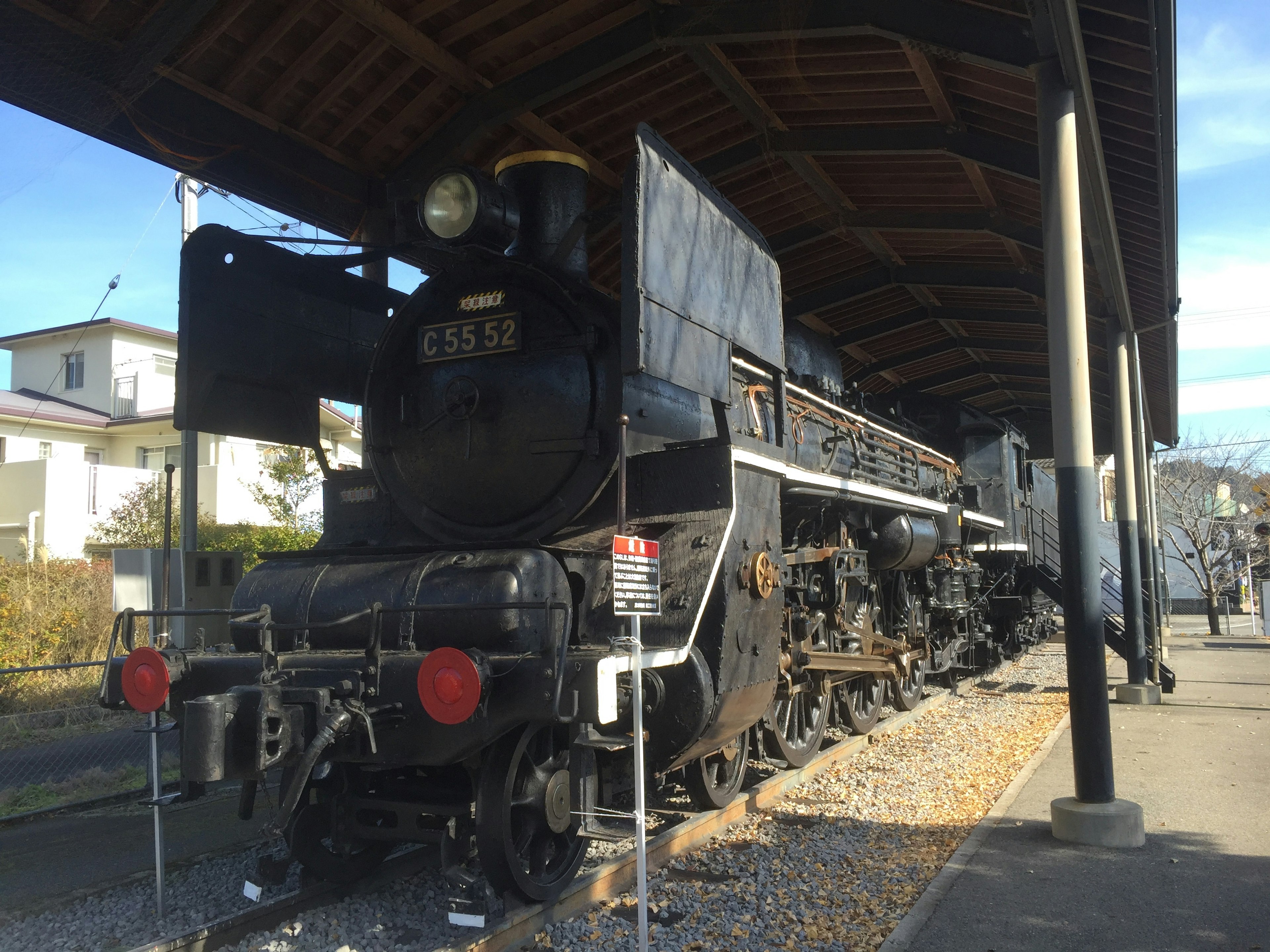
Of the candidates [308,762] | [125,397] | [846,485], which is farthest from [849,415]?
[125,397]

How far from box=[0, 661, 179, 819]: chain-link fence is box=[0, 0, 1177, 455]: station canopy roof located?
3946 millimetres

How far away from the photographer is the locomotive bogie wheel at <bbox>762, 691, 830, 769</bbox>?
6496 millimetres

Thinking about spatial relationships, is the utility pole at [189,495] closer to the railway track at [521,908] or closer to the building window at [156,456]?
the railway track at [521,908]

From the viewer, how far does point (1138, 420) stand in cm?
1330

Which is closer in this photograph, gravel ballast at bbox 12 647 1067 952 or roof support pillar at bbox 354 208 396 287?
gravel ballast at bbox 12 647 1067 952

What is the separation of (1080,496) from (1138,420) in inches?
355

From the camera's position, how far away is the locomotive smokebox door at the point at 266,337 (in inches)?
216

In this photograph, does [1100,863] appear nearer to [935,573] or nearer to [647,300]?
[647,300]

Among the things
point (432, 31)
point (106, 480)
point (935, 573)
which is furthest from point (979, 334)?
point (106, 480)

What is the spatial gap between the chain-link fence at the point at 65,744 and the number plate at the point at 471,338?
3.01 metres

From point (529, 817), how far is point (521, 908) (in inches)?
14.8

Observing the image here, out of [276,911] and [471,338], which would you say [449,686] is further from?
[471,338]

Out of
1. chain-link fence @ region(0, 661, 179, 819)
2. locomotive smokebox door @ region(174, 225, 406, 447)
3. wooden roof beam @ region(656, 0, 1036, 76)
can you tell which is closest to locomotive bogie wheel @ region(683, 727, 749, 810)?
locomotive smokebox door @ region(174, 225, 406, 447)

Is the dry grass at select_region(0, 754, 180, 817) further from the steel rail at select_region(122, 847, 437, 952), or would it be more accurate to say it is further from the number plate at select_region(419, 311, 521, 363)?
the number plate at select_region(419, 311, 521, 363)
